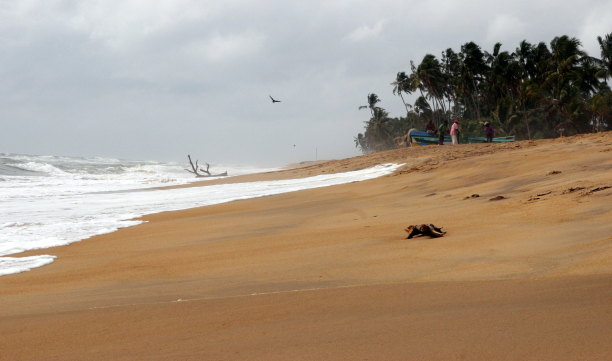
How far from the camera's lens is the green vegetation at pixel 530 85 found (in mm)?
38219

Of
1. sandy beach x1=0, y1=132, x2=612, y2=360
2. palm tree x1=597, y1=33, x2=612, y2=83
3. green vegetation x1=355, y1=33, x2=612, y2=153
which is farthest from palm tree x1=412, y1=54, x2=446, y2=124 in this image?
sandy beach x1=0, y1=132, x2=612, y2=360

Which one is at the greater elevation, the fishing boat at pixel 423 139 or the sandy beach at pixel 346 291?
the fishing boat at pixel 423 139

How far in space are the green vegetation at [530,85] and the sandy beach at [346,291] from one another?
3743 centimetres

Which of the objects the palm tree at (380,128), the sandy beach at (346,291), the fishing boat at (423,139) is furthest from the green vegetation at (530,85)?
the sandy beach at (346,291)

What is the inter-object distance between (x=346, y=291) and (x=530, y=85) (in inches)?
1631

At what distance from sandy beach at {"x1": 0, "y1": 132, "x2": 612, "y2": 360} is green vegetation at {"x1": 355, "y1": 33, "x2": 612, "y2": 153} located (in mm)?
37426

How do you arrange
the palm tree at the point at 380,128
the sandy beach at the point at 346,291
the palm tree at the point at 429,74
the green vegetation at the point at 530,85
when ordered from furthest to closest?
the palm tree at the point at 380,128 < the palm tree at the point at 429,74 < the green vegetation at the point at 530,85 < the sandy beach at the point at 346,291

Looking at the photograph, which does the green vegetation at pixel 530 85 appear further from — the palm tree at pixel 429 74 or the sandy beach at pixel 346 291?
the sandy beach at pixel 346 291

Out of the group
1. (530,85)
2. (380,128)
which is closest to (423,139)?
(530,85)

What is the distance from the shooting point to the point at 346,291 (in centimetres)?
259

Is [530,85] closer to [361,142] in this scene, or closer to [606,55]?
[606,55]

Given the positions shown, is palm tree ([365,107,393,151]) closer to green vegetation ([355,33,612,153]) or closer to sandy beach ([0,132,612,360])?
green vegetation ([355,33,612,153])

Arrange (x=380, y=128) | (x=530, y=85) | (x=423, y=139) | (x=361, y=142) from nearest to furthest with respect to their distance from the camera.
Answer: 1. (x=423, y=139)
2. (x=530, y=85)
3. (x=380, y=128)
4. (x=361, y=142)

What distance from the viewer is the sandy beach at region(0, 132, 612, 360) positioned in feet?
6.04
